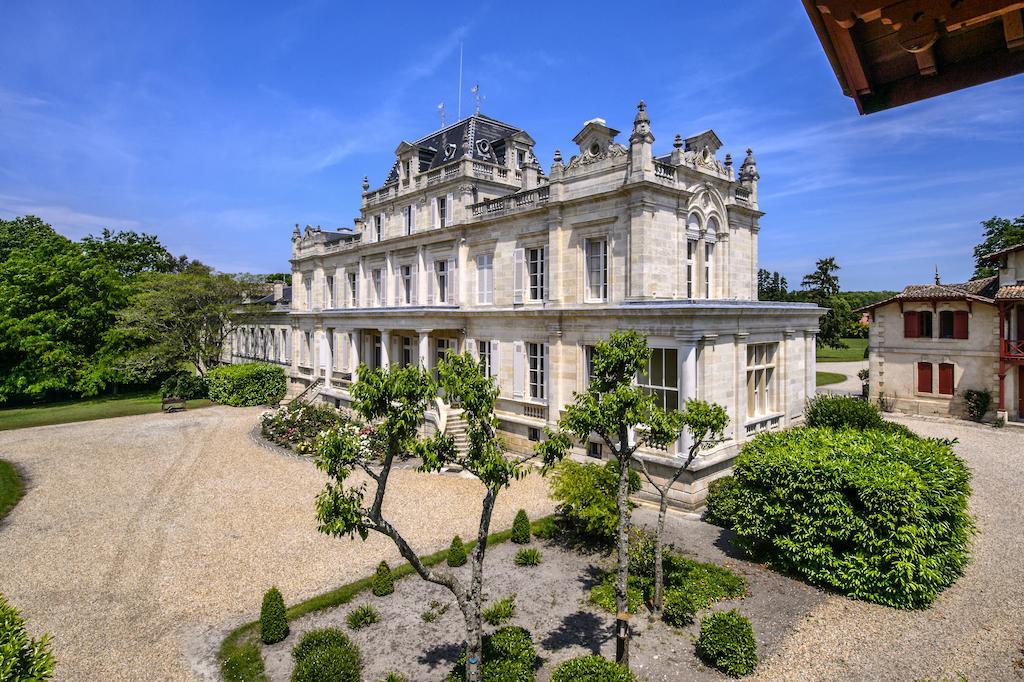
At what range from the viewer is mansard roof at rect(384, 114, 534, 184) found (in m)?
27.5

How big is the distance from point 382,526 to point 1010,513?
739 inches

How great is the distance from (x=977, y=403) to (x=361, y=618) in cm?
3133

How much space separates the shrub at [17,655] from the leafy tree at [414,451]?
358 cm

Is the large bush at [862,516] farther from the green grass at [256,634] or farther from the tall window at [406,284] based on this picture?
the tall window at [406,284]

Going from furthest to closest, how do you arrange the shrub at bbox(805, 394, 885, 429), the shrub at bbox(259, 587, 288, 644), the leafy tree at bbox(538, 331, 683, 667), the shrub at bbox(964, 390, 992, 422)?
the shrub at bbox(964, 390, 992, 422) → the shrub at bbox(805, 394, 885, 429) → the shrub at bbox(259, 587, 288, 644) → the leafy tree at bbox(538, 331, 683, 667)

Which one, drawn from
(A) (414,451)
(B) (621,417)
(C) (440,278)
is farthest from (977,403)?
(A) (414,451)

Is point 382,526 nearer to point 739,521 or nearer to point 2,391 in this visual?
point 739,521

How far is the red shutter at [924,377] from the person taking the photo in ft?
94.1

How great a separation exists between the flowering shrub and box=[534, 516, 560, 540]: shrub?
12.6m

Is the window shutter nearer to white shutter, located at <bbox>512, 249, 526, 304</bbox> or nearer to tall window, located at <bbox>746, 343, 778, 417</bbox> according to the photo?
tall window, located at <bbox>746, 343, 778, 417</bbox>

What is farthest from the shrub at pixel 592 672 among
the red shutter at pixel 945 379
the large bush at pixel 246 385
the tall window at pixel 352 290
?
the large bush at pixel 246 385

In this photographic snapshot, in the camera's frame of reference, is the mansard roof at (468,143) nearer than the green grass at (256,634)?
No

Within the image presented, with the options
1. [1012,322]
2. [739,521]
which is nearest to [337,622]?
[739,521]

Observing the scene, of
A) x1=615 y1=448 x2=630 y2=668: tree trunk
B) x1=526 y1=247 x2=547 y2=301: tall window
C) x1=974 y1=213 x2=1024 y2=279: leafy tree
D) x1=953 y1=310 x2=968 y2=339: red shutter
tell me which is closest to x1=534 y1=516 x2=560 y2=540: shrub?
x1=615 y1=448 x2=630 y2=668: tree trunk
